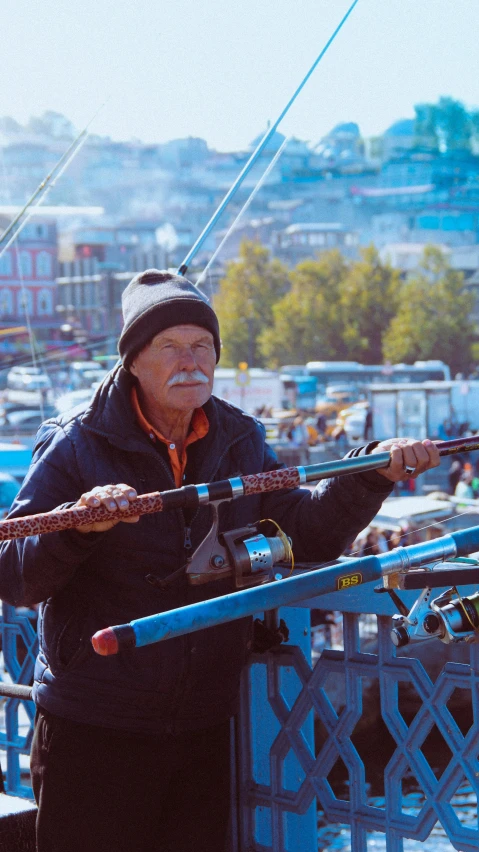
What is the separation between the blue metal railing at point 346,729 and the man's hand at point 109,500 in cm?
25

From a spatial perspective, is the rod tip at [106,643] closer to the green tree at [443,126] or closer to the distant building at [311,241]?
the green tree at [443,126]

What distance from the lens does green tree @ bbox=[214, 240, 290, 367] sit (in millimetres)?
72312

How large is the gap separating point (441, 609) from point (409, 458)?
0.40 meters

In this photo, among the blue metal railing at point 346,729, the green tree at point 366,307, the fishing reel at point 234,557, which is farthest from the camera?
the green tree at point 366,307

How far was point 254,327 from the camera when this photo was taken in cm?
7400

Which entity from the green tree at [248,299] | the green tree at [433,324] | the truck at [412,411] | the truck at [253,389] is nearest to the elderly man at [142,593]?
the truck at [412,411]

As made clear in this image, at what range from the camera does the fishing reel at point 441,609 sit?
192 cm

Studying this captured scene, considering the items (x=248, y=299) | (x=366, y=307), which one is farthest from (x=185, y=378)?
(x=366, y=307)

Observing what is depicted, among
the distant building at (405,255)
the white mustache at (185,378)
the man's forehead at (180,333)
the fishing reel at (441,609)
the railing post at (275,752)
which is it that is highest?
the distant building at (405,255)

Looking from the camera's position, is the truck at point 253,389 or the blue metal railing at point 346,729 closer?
the blue metal railing at point 346,729

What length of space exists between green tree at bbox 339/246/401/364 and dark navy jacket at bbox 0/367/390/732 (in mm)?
70652

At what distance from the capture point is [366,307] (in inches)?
2928

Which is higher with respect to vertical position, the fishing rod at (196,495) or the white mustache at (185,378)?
the white mustache at (185,378)

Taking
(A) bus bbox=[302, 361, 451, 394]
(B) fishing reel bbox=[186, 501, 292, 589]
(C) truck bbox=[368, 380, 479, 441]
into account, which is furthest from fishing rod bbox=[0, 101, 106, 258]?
(A) bus bbox=[302, 361, 451, 394]
